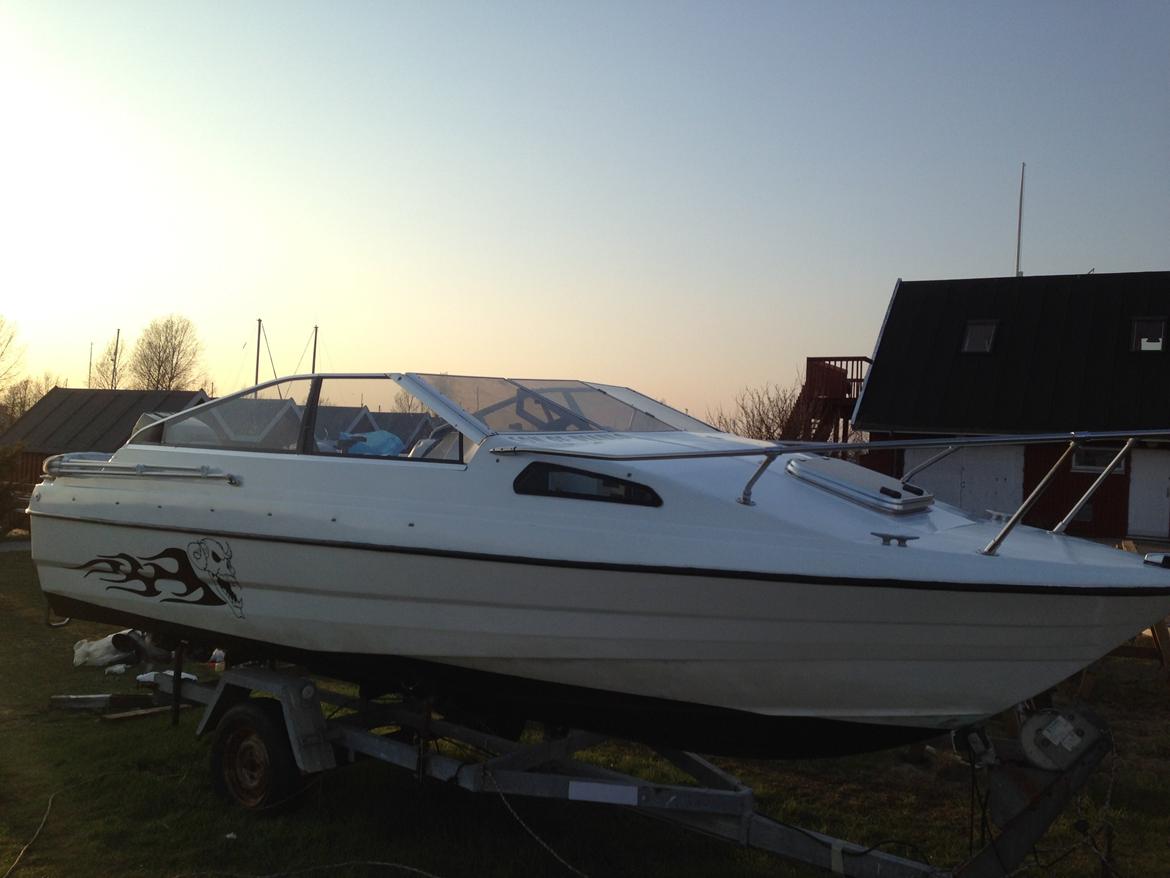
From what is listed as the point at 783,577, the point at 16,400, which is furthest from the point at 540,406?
the point at 16,400

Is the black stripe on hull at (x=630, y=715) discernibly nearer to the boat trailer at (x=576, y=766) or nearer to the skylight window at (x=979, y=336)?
the boat trailer at (x=576, y=766)

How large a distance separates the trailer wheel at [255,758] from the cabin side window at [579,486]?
1.73m

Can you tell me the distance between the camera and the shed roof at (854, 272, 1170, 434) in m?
15.8

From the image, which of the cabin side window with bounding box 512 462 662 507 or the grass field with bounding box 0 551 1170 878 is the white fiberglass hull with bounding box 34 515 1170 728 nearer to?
the cabin side window with bounding box 512 462 662 507

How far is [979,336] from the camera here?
17625mm

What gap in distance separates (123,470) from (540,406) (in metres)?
2.11

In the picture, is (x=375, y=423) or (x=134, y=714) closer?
(x=375, y=423)

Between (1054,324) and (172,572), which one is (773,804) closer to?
(172,572)

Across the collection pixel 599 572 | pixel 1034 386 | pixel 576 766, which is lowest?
pixel 576 766

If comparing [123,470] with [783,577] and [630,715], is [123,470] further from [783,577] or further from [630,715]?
[783,577]

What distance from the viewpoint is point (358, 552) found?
3920 mm

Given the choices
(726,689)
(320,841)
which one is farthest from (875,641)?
(320,841)

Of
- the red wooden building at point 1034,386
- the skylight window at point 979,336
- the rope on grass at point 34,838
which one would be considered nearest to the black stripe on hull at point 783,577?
the rope on grass at point 34,838

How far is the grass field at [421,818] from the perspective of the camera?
4.04 meters
